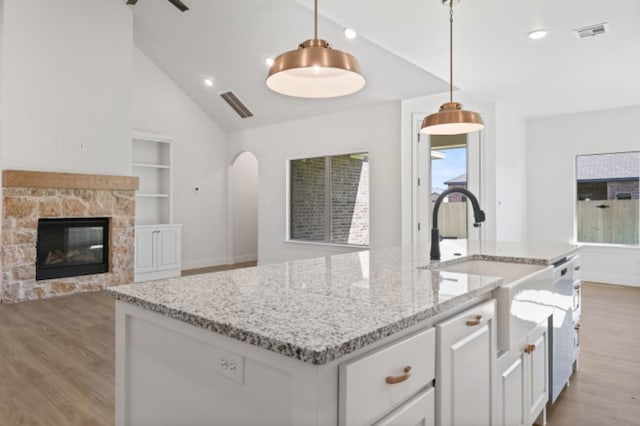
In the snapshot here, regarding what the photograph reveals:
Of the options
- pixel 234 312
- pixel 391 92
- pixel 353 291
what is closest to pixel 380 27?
pixel 391 92

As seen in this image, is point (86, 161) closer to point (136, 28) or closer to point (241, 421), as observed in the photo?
point (136, 28)

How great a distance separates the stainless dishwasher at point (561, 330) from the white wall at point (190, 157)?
21.2ft

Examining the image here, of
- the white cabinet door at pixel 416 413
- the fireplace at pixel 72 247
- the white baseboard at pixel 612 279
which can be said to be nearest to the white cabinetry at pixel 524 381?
the white cabinet door at pixel 416 413

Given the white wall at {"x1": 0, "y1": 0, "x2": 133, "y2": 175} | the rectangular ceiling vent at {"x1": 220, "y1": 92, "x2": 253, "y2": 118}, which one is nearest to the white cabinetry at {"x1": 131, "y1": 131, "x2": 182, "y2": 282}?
the white wall at {"x1": 0, "y1": 0, "x2": 133, "y2": 175}

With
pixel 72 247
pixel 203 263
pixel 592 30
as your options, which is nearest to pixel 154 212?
pixel 203 263

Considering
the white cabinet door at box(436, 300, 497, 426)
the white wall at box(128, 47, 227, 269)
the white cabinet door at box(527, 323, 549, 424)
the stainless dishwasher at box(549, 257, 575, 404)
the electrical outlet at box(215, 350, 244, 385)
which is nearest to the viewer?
the electrical outlet at box(215, 350, 244, 385)

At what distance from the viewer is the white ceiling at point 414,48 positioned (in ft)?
12.4

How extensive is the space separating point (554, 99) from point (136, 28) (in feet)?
21.1

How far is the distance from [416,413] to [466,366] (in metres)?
0.35

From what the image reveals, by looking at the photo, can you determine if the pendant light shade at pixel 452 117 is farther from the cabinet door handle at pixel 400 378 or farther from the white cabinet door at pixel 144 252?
the white cabinet door at pixel 144 252

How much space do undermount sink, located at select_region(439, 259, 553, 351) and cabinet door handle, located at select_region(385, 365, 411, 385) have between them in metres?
0.77

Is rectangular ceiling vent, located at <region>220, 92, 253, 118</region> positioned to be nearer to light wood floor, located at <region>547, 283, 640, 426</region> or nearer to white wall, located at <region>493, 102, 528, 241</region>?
white wall, located at <region>493, 102, 528, 241</region>

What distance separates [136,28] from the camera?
21.3 feet

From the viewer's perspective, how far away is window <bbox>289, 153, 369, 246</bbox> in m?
6.51
